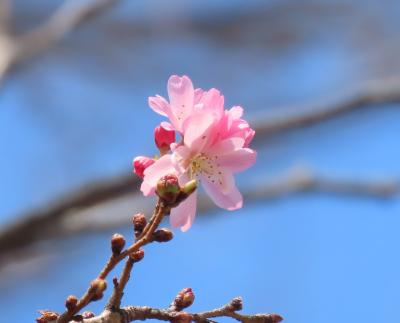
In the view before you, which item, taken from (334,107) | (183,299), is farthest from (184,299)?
(334,107)

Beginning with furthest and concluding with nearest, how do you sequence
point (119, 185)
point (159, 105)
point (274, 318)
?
1. point (119, 185)
2. point (159, 105)
3. point (274, 318)

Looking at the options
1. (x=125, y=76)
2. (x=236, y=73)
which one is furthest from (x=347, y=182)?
(x=125, y=76)

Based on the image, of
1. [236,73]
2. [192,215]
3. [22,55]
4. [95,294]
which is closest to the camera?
[95,294]

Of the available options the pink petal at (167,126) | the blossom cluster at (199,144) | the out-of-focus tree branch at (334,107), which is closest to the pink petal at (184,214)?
the blossom cluster at (199,144)

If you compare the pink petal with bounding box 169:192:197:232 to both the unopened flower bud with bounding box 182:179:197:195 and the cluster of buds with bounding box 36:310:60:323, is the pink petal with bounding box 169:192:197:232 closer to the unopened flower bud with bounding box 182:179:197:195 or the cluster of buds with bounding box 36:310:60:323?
the unopened flower bud with bounding box 182:179:197:195

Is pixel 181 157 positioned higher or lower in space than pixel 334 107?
lower

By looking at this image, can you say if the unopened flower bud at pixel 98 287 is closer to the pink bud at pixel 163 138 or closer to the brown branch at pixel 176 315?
the brown branch at pixel 176 315

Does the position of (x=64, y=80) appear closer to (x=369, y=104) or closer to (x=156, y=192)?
(x=369, y=104)

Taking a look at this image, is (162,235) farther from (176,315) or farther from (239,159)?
(239,159)
